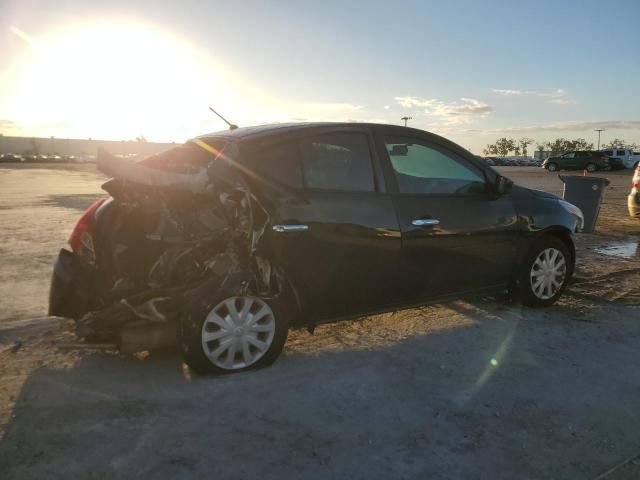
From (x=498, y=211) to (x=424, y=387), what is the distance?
203 centimetres

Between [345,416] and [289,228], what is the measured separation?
1288 millimetres

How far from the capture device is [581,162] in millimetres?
43938

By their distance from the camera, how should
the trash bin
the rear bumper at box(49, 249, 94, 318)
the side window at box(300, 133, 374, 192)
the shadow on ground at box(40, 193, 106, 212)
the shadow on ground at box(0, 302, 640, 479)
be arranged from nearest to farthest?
the shadow on ground at box(0, 302, 640, 479), the rear bumper at box(49, 249, 94, 318), the side window at box(300, 133, 374, 192), the trash bin, the shadow on ground at box(40, 193, 106, 212)

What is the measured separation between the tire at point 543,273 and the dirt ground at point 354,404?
202 mm

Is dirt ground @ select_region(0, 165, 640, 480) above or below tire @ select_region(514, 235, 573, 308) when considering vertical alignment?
below

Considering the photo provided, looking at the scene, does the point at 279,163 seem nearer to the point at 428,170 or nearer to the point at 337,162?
the point at 337,162

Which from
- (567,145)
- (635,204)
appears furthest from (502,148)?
(635,204)

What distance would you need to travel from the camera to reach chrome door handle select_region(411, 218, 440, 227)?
4105 mm

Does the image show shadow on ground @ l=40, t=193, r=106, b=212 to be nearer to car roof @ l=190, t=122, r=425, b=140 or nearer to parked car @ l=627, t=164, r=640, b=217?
car roof @ l=190, t=122, r=425, b=140

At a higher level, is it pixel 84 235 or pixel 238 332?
pixel 84 235

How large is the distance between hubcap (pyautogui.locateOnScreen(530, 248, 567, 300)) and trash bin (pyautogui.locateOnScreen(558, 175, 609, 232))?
5.28 meters

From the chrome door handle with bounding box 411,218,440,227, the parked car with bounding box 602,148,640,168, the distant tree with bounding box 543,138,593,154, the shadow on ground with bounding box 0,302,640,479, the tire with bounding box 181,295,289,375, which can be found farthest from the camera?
the distant tree with bounding box 543,138,593,154

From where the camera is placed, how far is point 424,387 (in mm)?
3377

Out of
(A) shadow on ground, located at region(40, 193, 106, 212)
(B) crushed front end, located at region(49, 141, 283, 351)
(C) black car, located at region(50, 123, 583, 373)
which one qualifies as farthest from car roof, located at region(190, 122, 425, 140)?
(A) shadow on ground, located at region(40, 193, 106, 212)
